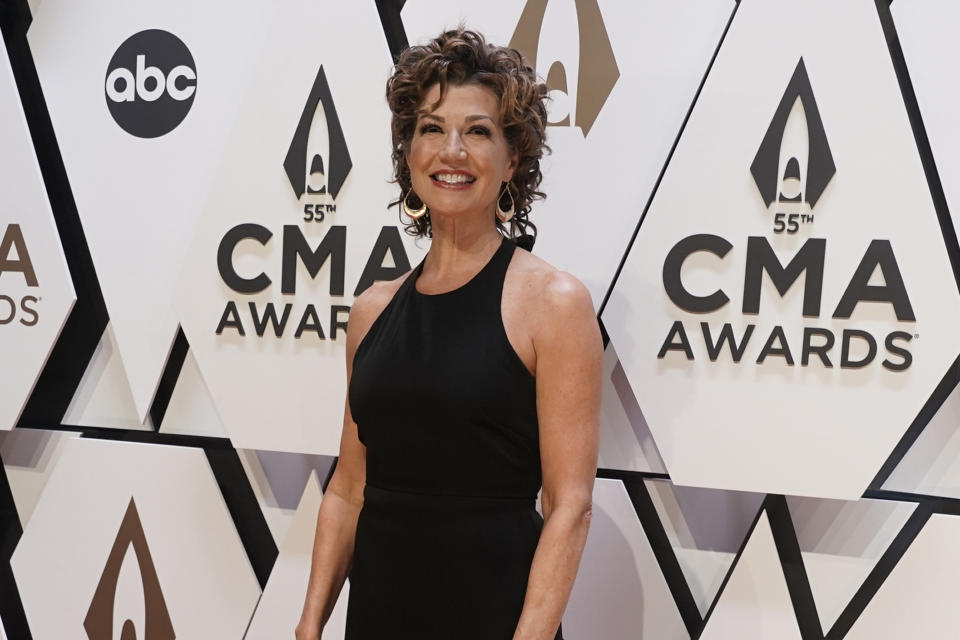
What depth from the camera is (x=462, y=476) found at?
4.90ft

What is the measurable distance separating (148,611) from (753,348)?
1640 mm

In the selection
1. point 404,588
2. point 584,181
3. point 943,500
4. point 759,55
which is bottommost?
point 404,588

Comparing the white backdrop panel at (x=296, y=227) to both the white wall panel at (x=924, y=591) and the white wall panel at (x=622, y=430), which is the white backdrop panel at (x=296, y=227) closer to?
the white wall panel at (x=622, y=430)

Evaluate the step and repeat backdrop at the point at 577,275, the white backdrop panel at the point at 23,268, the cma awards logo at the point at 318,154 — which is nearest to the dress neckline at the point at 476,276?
the step and repeat backdrop at the point at 577,275

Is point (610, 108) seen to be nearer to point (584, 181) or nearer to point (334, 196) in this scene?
point (584, 181)

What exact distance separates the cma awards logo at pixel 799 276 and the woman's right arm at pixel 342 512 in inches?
25.6

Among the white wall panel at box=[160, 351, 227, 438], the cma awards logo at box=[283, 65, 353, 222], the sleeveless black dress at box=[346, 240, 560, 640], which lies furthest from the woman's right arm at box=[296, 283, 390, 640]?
the white wall panel at box=[160, 351, 227, 438]

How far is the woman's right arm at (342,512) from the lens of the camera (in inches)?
66.5

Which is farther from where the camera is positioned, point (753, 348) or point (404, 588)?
point (753, 348)

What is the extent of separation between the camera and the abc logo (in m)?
2.29

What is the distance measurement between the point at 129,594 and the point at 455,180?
5.02 feet

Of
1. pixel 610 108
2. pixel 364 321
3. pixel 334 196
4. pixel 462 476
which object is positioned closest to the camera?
pixel 462 476

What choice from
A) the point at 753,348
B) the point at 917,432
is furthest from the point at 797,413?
the point at 917,432

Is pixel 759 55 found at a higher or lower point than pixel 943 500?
higher
